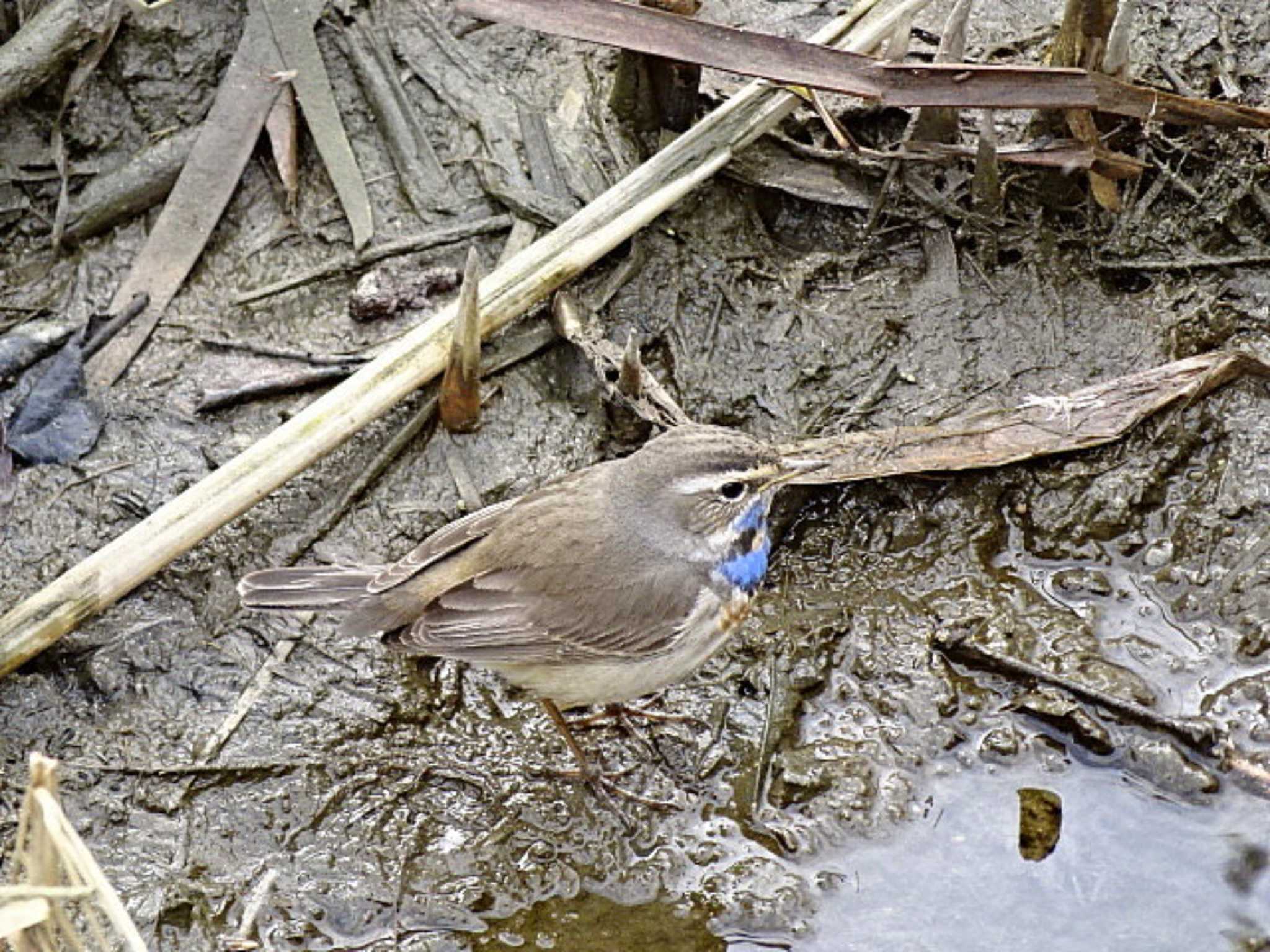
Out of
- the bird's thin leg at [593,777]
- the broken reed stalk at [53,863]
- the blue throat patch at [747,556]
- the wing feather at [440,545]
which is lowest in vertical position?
the bird's thin leg at [593,777]

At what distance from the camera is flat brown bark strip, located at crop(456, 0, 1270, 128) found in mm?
7289

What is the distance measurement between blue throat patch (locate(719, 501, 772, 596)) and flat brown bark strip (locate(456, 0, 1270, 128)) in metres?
2.04

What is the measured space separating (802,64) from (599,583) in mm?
2544

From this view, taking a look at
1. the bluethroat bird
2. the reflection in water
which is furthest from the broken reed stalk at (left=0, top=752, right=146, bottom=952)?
the reflection in water

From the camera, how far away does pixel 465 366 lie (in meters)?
7.23

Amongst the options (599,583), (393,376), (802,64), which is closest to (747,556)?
(599,583)

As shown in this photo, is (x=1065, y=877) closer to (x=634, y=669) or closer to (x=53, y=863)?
(x=634, y=669)

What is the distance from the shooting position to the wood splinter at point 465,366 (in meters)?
6.98

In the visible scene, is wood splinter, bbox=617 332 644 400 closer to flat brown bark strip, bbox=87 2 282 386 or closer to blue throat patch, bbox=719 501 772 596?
blue throat patch, bbox=719 501 772 596

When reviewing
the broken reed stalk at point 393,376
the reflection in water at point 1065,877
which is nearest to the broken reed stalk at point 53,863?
the broken reed stalk at point 393,376

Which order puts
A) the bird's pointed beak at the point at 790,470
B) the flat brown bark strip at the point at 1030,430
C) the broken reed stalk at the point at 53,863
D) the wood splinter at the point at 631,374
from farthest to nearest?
1. the flat brown bark strip at the point at 1030,430
2. the wood splinter at the point at 631,374
3. the bird's pointed beak at the point at 790,470
4. the broken reed stalk at the point at 53,863

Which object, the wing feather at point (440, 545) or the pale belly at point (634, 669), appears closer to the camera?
the pale belly at point (634, 669)

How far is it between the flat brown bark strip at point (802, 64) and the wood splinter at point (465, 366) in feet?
3.73

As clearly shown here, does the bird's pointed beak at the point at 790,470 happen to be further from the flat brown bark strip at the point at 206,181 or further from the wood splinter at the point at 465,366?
the flat brown bark strip at the point at 206,181
